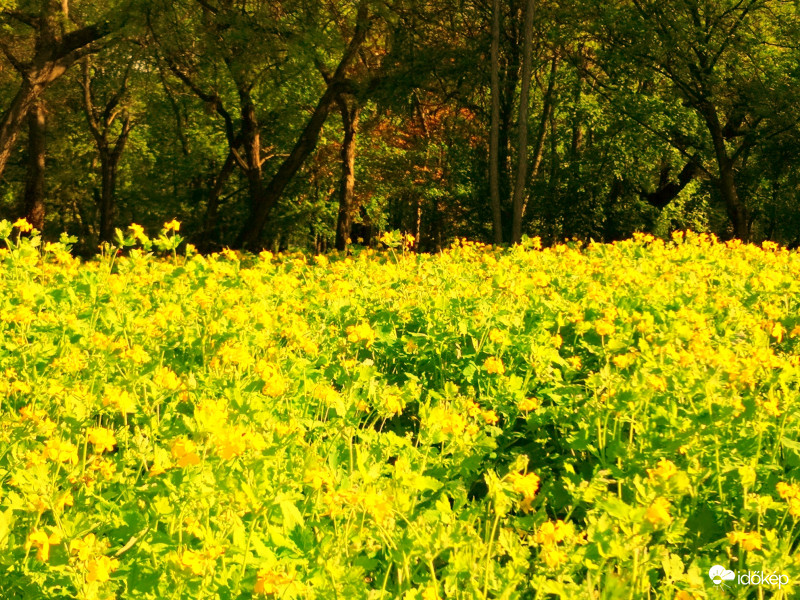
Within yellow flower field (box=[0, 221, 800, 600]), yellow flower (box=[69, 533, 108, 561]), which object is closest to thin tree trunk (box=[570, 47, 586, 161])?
yellow flower field (box=[0, 221, 800, 600])

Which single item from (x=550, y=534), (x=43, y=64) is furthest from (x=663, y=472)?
→ (x=43, y=64)

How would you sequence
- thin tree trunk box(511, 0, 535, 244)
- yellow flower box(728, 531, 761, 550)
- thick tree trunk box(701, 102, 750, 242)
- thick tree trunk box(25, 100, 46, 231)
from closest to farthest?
yellow flower box(728, 531, 761, 550) < thin tree trunk box(511, 0, 535, 244) < thick tree trunk box(25, 100, 46, 231) < thick tree trunk box(701, 102, 750, 242)

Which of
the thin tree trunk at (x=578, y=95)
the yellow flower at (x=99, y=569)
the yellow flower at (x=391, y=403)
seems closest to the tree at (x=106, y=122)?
the thin tree trunk at (x=578, y=95)

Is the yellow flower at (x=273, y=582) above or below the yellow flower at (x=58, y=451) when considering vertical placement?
below

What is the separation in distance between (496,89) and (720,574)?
1232cm

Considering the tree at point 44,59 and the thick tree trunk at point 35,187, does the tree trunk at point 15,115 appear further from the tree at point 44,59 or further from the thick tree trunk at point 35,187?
the thick tree trunk at point 35,187

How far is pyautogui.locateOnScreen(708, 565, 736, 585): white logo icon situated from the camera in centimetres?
230

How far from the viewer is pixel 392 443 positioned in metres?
3.20

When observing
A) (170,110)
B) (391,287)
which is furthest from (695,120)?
(170,110)

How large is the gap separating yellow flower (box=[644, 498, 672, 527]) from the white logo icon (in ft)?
1.16

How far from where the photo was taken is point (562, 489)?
3324 mm

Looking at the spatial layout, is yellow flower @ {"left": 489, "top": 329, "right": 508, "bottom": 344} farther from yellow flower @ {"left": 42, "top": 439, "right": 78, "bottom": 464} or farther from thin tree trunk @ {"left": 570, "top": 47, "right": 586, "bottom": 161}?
thin tree trunk @ {"left": 570, "top": 47, "right": 586, "bottom": 161}

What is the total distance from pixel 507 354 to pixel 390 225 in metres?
29.7

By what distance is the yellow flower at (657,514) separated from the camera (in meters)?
2.08
